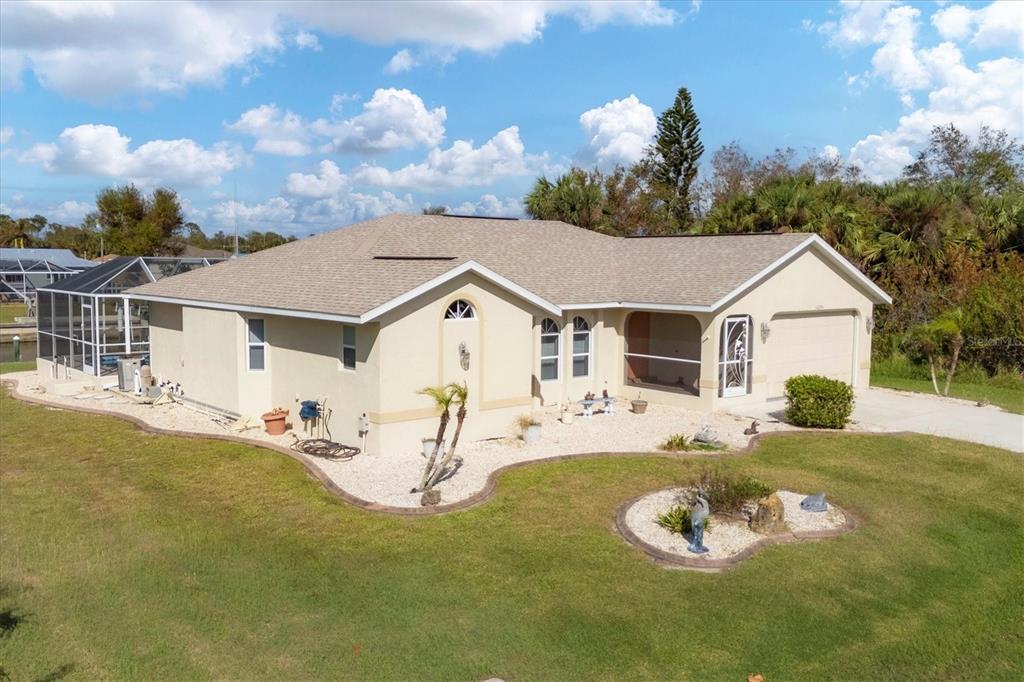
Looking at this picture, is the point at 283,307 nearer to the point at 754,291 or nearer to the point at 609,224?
the point at 754,291

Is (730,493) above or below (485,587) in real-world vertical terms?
above

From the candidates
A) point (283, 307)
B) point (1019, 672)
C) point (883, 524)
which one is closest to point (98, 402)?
point (283, 307)

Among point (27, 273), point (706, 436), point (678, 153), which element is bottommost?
point (706, 436)

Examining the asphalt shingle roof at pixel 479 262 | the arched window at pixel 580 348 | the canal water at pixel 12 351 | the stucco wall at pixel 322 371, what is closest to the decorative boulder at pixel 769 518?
the stucco wall at pixel 322 371

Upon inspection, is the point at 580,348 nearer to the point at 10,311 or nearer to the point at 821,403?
the point at 821,403

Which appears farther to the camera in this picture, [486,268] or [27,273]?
[27,273]

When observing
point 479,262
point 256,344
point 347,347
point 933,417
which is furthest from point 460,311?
point 933,417
